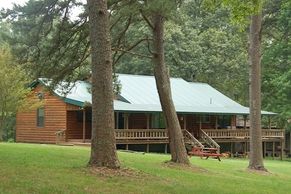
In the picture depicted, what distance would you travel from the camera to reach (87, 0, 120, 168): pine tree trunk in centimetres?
1218

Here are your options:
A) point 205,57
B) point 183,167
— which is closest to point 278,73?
point 205,57

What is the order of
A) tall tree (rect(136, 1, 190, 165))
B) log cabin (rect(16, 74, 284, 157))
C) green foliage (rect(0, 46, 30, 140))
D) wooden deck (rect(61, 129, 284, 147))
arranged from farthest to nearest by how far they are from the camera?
1. log cabin (rect(16, 74, 284, 157))
2. wooden deck (rect(61, 129, 284, 147))
3. green foliage (rect(0, 46, 30, 140))
4. tall tree (rect(136, 1, 190, 165))

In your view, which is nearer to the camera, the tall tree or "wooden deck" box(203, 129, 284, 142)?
the tall tree

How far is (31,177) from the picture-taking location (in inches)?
427

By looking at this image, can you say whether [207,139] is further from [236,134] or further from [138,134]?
[138,134]

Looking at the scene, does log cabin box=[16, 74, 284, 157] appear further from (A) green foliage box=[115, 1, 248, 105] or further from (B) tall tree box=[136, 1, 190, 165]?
(B) tall tree box=[136, 1, 190, 165]

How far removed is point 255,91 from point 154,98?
1843 centimetres

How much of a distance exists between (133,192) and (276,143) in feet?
126

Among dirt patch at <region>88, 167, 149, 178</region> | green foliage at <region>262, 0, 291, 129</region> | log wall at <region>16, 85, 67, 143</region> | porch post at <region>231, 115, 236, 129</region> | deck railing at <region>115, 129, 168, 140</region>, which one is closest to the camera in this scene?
dirt patch at <region>88, 167, 149, 178</region>

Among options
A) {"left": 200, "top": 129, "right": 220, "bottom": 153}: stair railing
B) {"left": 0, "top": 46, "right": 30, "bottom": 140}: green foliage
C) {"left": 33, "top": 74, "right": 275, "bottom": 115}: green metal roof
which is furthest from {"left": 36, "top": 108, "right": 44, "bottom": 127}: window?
{"left": 200, "top": 129, "right": 220, "bottom": 153}: stair railing

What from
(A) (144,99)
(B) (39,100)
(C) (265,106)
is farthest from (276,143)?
(B) (39,100)

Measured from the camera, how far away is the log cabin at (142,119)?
114 ft

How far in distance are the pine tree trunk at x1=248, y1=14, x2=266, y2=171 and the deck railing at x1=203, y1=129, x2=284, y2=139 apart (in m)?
18.5

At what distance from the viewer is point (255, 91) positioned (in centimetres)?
2027
